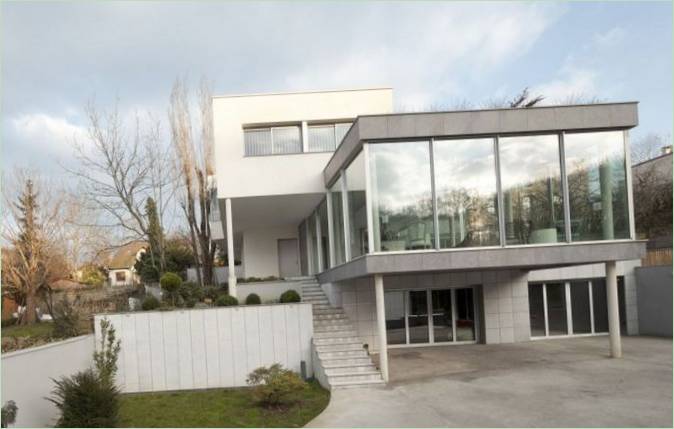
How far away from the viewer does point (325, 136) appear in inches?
740

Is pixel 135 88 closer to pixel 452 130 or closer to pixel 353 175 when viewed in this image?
pixel 353 175

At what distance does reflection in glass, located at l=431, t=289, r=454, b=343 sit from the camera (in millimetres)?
18375

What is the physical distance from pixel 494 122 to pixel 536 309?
974 cm

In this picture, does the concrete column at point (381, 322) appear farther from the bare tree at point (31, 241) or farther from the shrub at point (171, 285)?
the bare tree at point (31, 241)

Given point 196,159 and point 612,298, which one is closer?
point 612,298

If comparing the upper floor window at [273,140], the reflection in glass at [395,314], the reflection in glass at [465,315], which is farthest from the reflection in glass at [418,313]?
the upper floor window at [273,140]

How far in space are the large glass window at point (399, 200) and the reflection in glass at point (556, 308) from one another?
31.6 feet

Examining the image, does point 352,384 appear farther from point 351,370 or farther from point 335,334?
point 335,334

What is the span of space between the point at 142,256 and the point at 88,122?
11.3 meters

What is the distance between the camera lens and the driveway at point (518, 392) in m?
8.76

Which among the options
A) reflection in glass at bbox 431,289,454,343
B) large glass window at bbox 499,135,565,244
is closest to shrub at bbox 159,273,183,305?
reflection in glass at bbox 431,289,454,343

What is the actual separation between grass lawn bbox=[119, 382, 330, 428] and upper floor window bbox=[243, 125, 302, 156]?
7.84 metres

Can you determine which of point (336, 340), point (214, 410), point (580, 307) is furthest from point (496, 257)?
point (580, 307)

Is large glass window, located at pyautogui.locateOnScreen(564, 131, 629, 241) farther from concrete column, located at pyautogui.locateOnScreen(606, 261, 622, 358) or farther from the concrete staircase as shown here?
the concrete staircase
